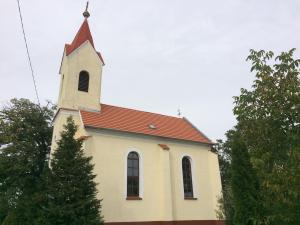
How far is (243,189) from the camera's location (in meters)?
10.9

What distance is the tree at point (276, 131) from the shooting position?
614 cm

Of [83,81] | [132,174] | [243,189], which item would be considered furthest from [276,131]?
[83,81]

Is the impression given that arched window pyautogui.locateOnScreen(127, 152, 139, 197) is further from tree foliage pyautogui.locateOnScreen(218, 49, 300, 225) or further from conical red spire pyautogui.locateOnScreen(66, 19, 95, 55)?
tree foliage pyautogui.locateOnScreen(218, 49, 300, 225)

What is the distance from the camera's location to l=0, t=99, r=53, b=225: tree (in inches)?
883

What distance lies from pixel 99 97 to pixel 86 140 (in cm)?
473

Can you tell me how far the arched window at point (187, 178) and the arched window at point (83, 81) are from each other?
8.94m

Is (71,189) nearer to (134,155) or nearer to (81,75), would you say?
(134,155)

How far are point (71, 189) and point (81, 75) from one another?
1088 cm

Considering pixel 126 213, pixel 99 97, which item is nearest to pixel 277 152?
pixel 126 213

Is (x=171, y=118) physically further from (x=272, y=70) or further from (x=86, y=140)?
(x=272, y=70)

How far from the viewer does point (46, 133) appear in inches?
974

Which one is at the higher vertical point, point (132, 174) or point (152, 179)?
point (132, 174)

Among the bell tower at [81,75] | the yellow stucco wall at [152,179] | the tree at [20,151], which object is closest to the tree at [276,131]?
the yellow stucco wall at [152,179]

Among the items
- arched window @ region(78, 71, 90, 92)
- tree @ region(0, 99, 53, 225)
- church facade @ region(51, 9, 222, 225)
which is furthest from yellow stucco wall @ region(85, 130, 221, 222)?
tree @ region(0, 99, 53, 225)
